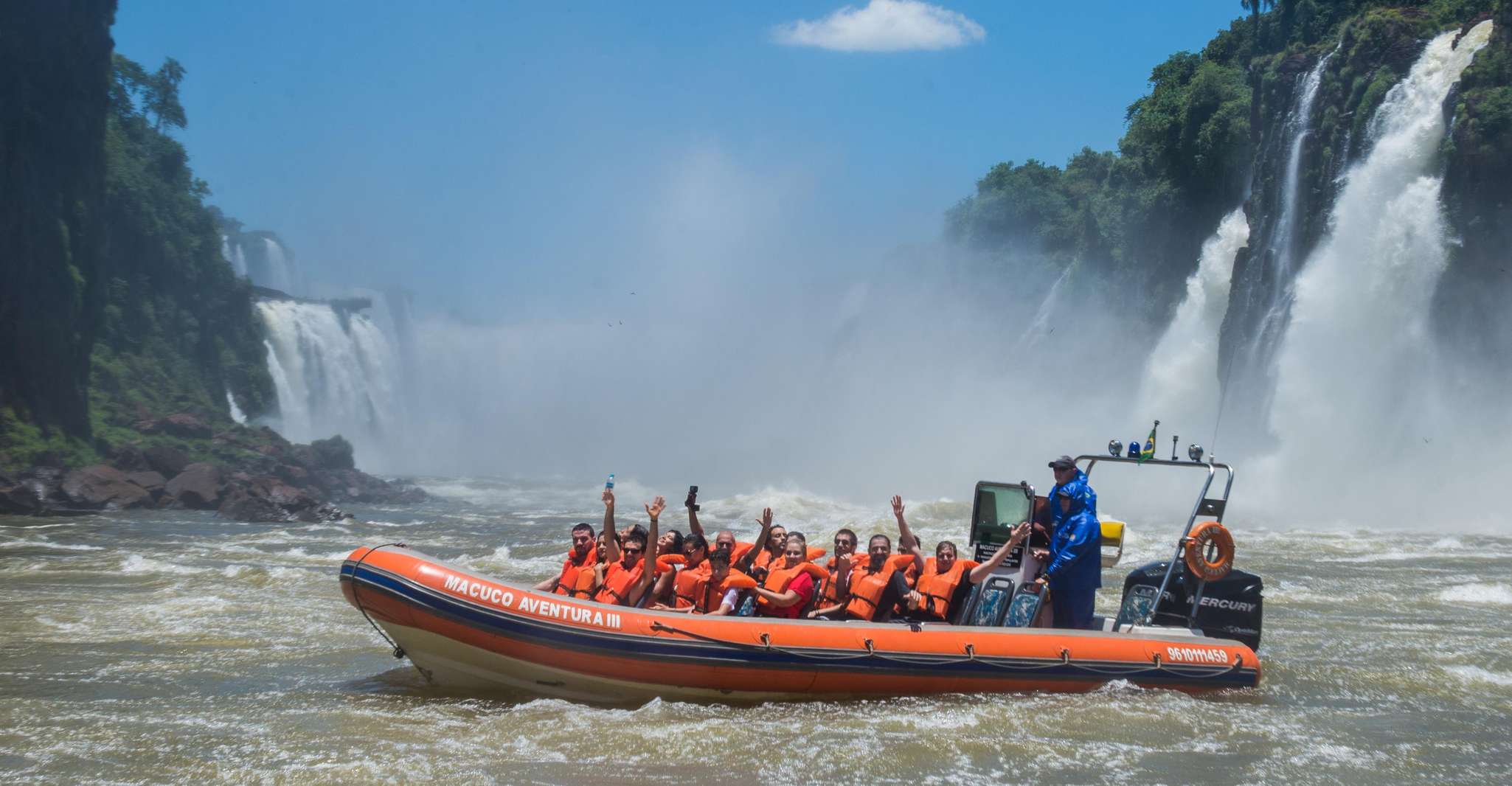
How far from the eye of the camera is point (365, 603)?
882cm

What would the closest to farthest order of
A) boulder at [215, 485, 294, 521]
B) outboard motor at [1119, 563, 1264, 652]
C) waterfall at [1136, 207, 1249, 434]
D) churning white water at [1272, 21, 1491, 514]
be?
outboard motor at [1119, 563, 1264, 652], boulder at [215, 485, 294, 521], churning white water at [1272, 21, 1491, 514], waterfall at [1136, 207, 1249, 434]

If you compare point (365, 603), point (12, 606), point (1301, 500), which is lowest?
point (12, 606)

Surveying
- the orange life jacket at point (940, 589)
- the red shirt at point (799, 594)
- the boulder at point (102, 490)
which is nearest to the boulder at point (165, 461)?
the boulder at point (102, 490)

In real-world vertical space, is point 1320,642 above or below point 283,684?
above

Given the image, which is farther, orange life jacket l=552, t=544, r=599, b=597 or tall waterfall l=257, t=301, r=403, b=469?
tall waterfall l=257, t=301, r=403, b=469

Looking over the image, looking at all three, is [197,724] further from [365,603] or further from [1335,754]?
[1335,754]

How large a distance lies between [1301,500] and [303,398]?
37.5 meters

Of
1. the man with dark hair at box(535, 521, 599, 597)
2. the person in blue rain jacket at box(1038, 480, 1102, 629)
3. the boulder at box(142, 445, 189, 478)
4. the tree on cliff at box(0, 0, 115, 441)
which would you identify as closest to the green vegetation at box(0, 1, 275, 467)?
the tree on cliff at box(0, 0, 115, 441)

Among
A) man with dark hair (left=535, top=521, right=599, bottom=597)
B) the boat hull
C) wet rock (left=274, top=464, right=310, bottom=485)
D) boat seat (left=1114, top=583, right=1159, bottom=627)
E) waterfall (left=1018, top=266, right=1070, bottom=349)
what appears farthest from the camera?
waterfall (left=1018, top=266, right=1070, bottom=349)

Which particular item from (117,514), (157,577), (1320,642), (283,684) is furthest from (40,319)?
(1320,642)

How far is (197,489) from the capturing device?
2823 cm

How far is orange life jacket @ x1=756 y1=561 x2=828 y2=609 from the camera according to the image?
9.18 meters

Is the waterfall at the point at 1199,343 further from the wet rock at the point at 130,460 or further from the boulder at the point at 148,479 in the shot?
the wet rock at the point at 130,460

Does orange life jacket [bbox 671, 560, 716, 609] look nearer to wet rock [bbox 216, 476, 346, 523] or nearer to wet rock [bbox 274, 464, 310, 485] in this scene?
wet rock [bbox 216, 476, 346, 523]
